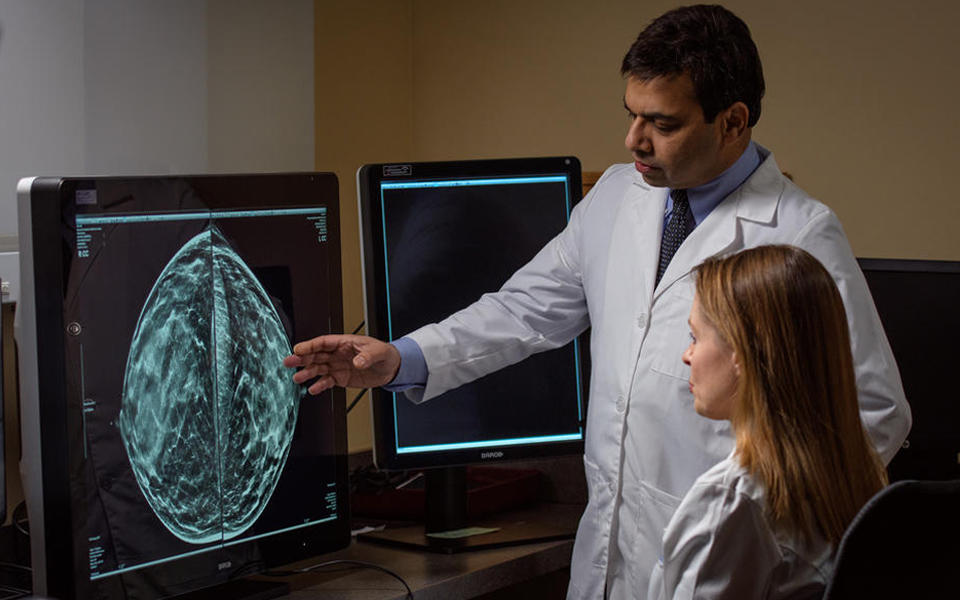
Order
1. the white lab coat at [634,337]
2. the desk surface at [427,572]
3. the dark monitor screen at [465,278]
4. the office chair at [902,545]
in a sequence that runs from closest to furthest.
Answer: the office chair at [902,545] → the white lab coat at [634,337] → the desk surface at [427,572] → the dark monitor screen at [465,278]

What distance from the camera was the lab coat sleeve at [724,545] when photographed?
41.8 inches

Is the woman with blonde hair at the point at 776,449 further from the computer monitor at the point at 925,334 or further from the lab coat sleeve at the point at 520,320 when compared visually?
the computer monitor at the point at 925,334

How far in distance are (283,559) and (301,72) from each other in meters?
1.93

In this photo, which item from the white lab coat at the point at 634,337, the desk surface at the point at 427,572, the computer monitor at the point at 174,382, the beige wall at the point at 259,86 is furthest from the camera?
the beige wall at the point at 259,86

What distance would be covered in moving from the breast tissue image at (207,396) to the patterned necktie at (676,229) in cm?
57

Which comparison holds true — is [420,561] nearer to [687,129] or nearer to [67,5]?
[687,129]

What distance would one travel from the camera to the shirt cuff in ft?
5.46

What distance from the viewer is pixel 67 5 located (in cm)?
252

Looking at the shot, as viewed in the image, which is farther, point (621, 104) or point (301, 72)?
point (301, 72)

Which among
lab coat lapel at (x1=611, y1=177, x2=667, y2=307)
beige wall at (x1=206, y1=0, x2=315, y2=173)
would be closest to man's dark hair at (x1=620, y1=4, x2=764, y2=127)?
lab coat lapel at (x1=611, y1=177, x2=667, y2=307)

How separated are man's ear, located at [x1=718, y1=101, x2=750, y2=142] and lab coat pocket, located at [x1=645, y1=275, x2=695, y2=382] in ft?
0.68

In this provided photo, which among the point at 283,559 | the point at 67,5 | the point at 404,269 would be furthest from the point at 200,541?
the point at 67,5

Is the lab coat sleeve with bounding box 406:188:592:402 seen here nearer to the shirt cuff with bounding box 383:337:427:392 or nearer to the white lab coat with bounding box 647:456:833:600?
the shirt cuff with bounding box 383:337:427:392

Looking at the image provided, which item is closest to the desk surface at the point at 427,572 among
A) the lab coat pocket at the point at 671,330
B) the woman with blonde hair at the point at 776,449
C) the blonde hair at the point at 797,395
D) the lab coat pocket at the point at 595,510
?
the lab coat pocket at the point at 595,510
